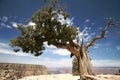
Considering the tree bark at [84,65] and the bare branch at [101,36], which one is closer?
the tree bark at [84,65]

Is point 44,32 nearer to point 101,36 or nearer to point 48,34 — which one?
point 48,34

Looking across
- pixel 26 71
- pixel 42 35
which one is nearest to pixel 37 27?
pixel 42 35

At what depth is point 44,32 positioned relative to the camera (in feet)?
53.6

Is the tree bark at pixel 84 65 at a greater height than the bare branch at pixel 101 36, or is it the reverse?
the bare branch at pixel 101 36

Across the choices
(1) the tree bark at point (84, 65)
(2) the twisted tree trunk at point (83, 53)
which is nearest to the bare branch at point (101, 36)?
(2) the twisted tree trunk at point (83, 53)

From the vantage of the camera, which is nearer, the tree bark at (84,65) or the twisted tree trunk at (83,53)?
the tree bark at (84,65)

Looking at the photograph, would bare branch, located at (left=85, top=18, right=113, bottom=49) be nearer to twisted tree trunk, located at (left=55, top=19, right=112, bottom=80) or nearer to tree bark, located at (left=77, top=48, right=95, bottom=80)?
twisted tree trunk, located at (left=55, top=19, right=112, bottom=80)

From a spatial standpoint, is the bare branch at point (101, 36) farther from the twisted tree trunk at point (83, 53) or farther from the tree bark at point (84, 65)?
the tree bark at point (84, 65)

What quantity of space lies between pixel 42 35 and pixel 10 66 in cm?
6943

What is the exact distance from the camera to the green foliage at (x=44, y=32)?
650 inches

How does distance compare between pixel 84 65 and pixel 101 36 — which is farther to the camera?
pixel 101 36

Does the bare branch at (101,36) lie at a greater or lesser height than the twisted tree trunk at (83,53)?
greater

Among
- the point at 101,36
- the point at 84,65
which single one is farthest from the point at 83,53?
the point at 101,36

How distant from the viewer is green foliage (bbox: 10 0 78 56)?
54.2 ft
